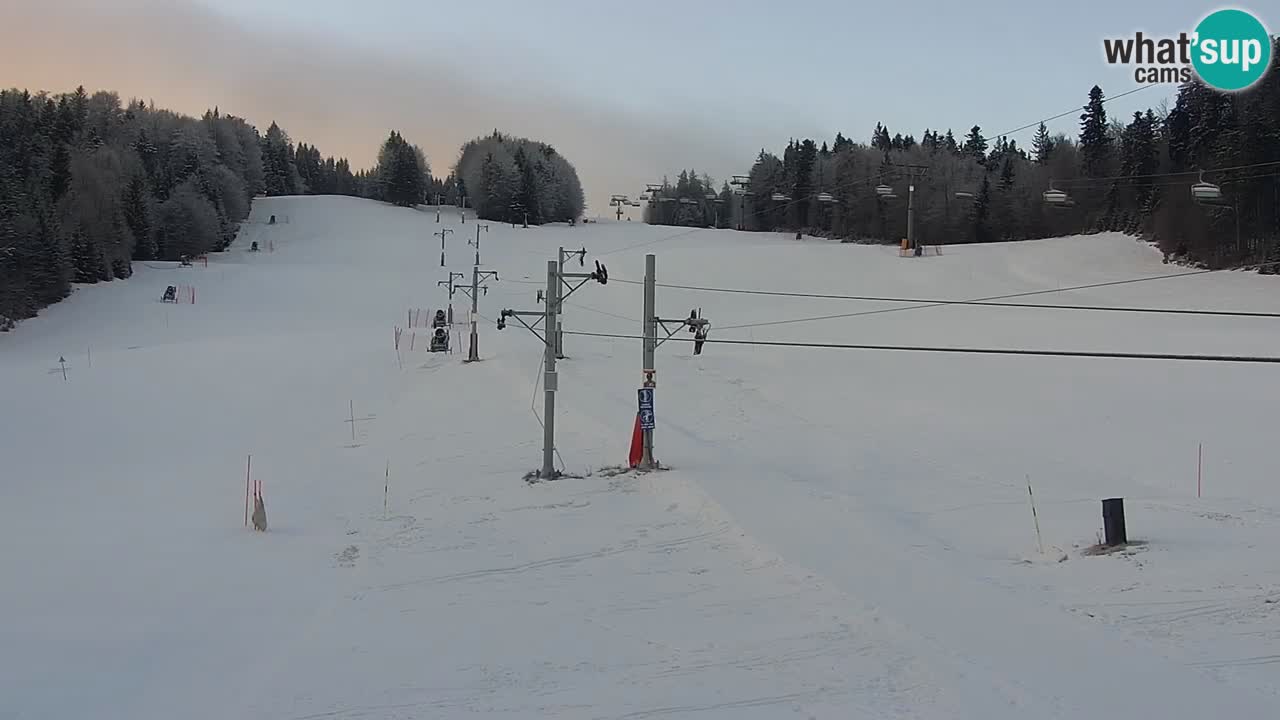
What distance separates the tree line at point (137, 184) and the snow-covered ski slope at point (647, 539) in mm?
15890

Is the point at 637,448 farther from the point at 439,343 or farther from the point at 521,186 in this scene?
the point at 521,186

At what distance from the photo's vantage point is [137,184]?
230ft

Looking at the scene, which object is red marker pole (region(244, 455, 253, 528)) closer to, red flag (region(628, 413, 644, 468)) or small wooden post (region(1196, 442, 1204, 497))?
red flag (region(628, 413, 644, 468))

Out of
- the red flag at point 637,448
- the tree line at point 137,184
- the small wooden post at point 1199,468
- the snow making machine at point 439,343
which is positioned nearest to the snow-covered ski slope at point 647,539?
the small wooden post at point 1199,468

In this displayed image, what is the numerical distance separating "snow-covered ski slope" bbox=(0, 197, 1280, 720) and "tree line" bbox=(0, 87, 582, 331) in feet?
52.1

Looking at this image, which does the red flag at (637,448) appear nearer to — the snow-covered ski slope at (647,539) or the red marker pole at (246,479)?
the snow-covered ski slope at (647,539)

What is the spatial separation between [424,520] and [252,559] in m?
2.85

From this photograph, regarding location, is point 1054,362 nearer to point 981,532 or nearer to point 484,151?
point 981,532

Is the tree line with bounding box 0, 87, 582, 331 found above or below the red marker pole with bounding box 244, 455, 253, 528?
above

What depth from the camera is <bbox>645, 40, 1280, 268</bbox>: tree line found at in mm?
49281

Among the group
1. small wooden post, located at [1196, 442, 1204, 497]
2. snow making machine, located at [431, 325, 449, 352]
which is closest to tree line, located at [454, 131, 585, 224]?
snow making machine, located at [431, 325, 449, 352]

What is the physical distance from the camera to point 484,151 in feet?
423

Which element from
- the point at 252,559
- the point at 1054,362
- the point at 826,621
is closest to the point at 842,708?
the point at 826,621

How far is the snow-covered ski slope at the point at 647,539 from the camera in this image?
7730 mm
